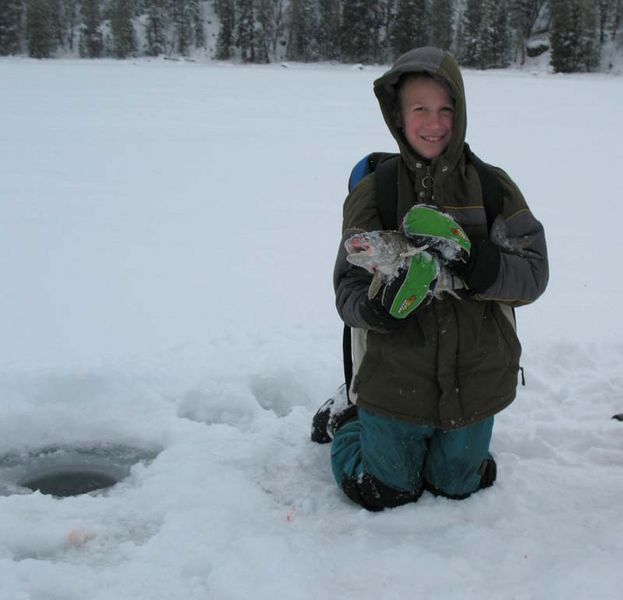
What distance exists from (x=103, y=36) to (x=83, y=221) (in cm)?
5695

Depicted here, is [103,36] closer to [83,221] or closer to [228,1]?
[228,1]

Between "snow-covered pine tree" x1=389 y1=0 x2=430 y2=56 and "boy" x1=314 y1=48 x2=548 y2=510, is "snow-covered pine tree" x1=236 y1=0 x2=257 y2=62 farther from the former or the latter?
"boy" x1=314 y1=48 x2=548 y2=510

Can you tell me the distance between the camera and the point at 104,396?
3.33m

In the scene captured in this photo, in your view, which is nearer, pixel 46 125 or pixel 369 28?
pixel 46 125

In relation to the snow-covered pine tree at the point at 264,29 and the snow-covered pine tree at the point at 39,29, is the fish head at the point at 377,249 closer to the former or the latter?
the snow-covered pine tree at the point at 264,29

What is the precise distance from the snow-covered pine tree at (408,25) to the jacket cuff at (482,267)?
5240 cm

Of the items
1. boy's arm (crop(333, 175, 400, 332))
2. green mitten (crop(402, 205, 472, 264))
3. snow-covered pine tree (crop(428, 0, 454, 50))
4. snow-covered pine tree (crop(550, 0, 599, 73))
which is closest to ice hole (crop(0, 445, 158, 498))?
boy's arm (crop(333, 175, 400, 332))

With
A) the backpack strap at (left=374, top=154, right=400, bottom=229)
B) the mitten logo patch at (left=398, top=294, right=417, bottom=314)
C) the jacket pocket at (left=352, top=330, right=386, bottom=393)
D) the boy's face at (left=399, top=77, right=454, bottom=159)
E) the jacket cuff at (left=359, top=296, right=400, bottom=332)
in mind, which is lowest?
the jacket pocket at (left=352, top=330, right=386, bottom=393)

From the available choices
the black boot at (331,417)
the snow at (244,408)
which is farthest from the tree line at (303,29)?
the black boot at (331,417)

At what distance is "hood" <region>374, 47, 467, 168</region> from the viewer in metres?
2.27

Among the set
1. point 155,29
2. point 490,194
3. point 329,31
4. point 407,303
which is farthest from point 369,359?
point 155,29

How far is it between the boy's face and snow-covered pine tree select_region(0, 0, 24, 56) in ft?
191

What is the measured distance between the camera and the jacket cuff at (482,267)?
2.24 m

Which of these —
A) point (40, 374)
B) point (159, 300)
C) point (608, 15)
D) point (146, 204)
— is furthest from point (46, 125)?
point (608, 15)
